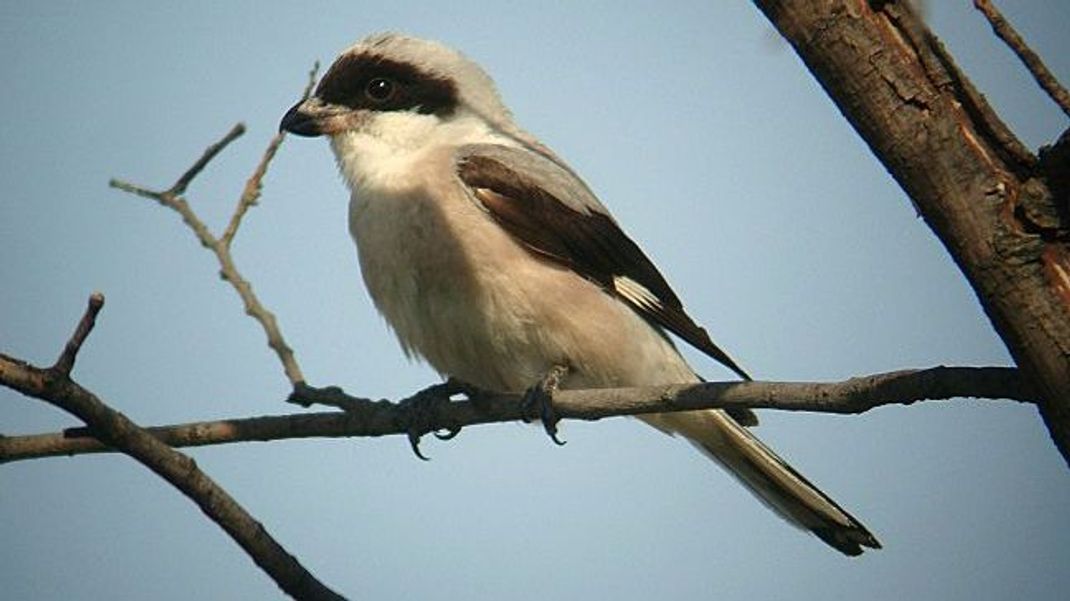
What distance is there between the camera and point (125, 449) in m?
2.92

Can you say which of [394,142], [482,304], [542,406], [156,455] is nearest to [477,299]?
[482,304]

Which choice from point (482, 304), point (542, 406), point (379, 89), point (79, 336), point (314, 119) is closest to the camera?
point (79, 336)

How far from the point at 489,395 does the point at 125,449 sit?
1.87m

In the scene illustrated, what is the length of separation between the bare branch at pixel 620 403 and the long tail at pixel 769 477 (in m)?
0.89

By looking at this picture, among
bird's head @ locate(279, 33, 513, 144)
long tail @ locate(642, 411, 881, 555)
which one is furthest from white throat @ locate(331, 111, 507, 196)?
long tail @ locate(642, 411, 881, 555)

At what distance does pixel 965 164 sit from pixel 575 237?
2733 mm

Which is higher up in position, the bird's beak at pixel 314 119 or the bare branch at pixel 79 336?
the bird's beak at pixel 314 119

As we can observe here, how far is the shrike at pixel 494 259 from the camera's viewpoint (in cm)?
454

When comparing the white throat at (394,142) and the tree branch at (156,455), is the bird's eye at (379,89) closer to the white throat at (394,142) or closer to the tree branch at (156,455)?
the white throat at (394,142)

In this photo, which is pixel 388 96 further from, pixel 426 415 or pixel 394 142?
pixel 426 415

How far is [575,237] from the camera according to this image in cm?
495

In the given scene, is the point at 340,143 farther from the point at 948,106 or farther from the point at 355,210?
the point at 948,106

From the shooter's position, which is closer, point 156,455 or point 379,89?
point 156,455

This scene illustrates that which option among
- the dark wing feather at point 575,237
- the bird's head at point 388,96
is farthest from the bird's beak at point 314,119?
the dark wing feather at point 575,237
